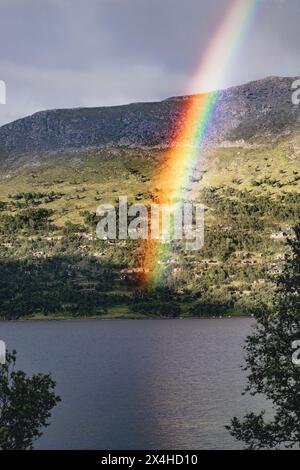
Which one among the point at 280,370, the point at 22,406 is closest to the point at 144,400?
the point at 22,406

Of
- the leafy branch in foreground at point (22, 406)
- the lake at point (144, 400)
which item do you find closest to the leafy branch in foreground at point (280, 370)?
the leafy branch in foreground at point (22, 406)

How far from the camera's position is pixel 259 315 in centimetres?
4941

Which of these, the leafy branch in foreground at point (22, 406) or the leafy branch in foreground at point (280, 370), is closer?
the leafy branch in foreground at point (280, 370)

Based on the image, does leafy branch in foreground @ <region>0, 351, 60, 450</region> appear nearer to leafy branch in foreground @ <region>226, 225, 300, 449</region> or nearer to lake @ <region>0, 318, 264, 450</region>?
leafy branch in foreground @ <region>226, 225, 300, 449</region>

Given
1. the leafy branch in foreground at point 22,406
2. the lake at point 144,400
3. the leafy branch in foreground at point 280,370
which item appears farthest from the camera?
the lake at point 144,400

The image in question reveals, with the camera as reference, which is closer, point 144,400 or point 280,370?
point 280,370

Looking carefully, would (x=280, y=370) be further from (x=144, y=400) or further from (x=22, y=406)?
(x=144, y=400)

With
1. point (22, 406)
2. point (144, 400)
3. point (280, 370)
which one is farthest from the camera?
point (144, 400)

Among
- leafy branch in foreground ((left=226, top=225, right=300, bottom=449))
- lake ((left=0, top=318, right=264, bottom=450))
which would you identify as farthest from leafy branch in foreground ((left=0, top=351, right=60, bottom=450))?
lake ((left=0, top=318, right=264, bottom=450))

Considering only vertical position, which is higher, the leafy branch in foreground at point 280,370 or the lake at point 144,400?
the leafy branch in foreground at point 280,370

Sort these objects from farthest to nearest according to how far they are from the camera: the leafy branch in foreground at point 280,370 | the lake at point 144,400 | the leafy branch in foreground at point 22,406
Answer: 1. the lake at point 144,400
2. the leafy branch in foreground at point 22,406
3. the leafy branch in foreground at point 280,370

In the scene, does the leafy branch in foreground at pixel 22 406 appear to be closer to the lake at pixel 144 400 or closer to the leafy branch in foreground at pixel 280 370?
the leafy branch in foreground at pixel 280 370
